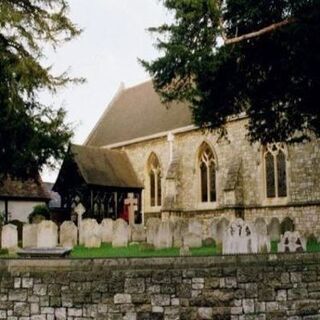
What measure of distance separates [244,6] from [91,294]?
9.85 metres

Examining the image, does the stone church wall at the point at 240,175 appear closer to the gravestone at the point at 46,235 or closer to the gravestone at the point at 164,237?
the gravestone at the point at 164,237

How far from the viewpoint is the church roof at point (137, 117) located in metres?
28.6

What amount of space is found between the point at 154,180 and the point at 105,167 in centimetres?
273

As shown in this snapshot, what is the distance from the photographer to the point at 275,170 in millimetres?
23453

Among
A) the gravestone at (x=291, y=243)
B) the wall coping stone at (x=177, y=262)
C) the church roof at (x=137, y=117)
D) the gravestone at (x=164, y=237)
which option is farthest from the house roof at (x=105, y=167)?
the wall coping stone at (x=177, y=262)

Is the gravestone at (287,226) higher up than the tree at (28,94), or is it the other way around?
the tree at (28,94)

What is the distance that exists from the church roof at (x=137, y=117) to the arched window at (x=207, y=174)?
5.37 feet

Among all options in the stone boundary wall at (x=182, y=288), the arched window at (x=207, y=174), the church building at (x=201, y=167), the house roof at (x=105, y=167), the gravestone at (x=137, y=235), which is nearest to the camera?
the stone boundary wall at (x=182, y=288)

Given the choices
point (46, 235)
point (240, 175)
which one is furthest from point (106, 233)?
point (240, 175)

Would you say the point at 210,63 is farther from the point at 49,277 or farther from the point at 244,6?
the point at 49,277

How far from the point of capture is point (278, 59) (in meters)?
16.0

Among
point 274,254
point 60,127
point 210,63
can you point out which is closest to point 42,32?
point 60,127

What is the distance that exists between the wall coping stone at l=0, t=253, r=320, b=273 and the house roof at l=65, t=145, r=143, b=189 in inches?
664

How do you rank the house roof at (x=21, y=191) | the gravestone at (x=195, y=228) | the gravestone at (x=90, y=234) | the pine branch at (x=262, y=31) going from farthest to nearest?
the house roof at (x=21, y=191) → the gravestone at (x=90, y=234) → the gravestone at (x=195, y=228) → the pine branch at (x=262, y=31)
